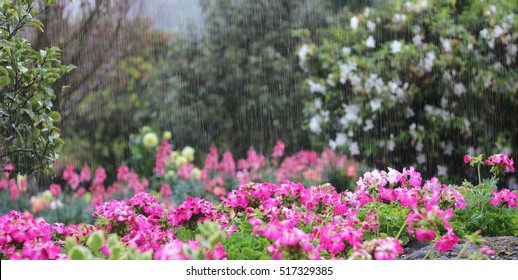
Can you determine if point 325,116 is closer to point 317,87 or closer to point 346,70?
point 317,87

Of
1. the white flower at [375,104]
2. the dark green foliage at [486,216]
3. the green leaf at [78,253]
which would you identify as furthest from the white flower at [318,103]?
the green leaf at [78,253]

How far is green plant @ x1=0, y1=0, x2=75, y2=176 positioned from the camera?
2.24 meters

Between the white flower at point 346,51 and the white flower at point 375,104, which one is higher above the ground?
the white flower at point 346,51

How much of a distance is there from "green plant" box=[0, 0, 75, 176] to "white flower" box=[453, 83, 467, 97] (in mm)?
2804

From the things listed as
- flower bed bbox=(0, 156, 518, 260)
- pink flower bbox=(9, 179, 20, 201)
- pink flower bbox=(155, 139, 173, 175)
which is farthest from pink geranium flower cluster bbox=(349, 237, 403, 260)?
pink flower bbox=(9, 179, 20, 201)

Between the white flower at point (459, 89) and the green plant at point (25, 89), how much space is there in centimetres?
280

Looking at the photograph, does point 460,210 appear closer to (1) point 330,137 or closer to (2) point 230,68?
(1) point 330,137

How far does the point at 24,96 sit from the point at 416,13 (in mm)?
2949

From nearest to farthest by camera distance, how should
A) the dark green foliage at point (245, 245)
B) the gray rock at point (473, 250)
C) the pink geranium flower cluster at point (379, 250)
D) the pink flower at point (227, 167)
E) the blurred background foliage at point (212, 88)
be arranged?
the pink geranium flower cluster at point (379, 250)
the dark green foliage at point (245, 245)
the gray rock at point (473, 250)
the pink flower at point (227, 167)
the blurred background foliage at point (212, 88)

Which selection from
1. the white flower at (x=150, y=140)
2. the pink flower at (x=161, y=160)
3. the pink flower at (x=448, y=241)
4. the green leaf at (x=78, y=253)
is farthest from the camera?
the white flower at (x=150, y=140)

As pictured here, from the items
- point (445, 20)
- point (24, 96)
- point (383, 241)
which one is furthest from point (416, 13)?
point (383, 241)

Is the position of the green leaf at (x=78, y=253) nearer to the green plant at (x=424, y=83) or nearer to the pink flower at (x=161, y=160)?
the green plant at (x=424, y=83)

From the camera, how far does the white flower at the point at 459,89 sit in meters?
4.24

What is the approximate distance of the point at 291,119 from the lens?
19.4ft
